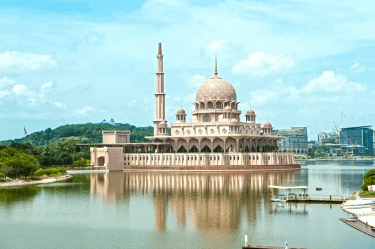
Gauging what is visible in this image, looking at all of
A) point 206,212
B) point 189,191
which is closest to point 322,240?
point 206,212

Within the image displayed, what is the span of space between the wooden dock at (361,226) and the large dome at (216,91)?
70.5m

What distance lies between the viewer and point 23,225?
123ft

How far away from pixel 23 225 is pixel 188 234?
1168 centimetres

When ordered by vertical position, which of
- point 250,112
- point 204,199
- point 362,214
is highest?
point 250,112

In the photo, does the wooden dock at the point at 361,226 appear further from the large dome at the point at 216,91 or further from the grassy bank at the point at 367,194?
the large dome at the point at 216,91

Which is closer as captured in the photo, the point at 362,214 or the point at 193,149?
the point at 362,214

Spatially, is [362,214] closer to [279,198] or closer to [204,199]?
[279,198]

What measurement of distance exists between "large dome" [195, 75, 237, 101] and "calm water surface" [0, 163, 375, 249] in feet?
165

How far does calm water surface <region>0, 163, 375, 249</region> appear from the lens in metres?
31.9

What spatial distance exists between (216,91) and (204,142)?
10699 millimetres

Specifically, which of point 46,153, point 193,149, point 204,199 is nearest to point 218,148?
point 193,149

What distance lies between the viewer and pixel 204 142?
10325cm

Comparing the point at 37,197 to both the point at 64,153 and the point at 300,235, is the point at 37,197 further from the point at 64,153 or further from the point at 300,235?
the point at 64,153

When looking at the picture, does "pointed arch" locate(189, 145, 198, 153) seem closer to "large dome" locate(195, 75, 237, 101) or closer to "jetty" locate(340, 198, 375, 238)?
"large dome" locate(195, 75, 237, 101)
